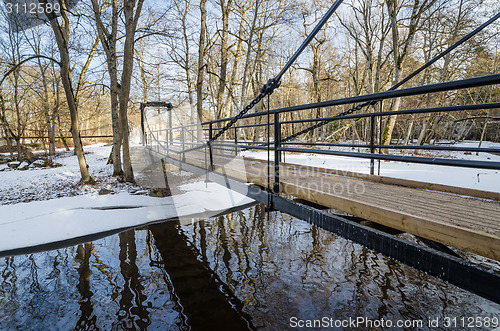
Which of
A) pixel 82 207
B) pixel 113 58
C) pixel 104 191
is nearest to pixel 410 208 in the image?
pixel 82 207

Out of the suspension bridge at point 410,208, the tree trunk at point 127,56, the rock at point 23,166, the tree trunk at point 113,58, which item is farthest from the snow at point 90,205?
the suspension bridge at point 410,208

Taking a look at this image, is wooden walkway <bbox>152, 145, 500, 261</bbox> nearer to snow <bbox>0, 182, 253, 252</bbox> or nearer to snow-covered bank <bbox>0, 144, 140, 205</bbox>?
snow <bbox>0, 182, 253, 252</bbox>

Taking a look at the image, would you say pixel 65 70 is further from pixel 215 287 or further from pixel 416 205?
pixel 416 205

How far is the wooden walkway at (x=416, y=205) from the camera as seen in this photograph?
157 centimetres

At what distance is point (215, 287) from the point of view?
3.55m

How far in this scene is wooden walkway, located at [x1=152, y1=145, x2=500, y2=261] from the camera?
157 centimetres

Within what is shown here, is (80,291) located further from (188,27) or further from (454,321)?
(188,27)

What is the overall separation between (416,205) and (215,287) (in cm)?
267

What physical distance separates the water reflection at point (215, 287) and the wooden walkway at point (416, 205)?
1364 mm

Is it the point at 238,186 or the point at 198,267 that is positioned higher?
the point at 238,186

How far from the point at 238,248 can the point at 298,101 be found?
2618 centimetres

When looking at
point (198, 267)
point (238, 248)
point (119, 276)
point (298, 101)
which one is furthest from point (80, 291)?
point (298, 101)

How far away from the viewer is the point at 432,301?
9.96ft

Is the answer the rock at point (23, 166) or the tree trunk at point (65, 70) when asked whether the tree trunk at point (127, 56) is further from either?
the rock at point (23, 166)
